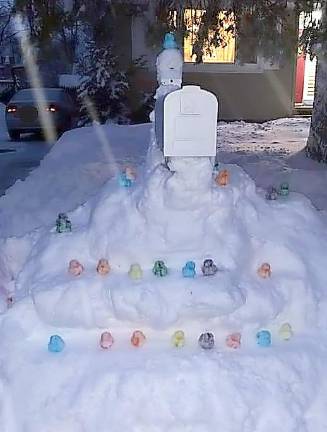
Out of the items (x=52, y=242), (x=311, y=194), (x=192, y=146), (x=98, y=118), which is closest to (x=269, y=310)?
(x=192, y=146)

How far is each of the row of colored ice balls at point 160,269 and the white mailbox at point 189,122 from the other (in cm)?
69

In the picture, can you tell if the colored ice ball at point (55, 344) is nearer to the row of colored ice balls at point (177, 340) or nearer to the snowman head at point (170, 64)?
the row of colored ice balls at point (177, 340)

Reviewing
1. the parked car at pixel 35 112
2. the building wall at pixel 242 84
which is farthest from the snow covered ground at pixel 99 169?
the parked car at pixel 35 112

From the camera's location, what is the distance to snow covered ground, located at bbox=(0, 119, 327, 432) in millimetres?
2805

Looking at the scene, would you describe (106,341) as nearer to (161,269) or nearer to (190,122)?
(161,269)

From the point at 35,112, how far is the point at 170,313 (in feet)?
35.2

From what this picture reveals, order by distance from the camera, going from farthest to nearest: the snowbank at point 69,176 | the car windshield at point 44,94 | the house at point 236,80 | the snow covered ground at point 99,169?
the car windshield at point 44,94, the house at point 236,80, the snow covered ground at point 99,169, the snowbank at point 69,176

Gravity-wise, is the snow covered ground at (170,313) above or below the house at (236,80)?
below

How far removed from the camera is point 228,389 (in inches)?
111

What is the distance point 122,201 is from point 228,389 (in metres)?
1.43

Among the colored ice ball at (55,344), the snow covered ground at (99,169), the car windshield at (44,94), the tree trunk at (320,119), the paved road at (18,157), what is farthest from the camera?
the car windshield at (44,94)

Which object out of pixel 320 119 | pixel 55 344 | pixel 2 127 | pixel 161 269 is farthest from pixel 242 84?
pixel 55 344

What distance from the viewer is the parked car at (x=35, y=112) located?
12883 millimetres

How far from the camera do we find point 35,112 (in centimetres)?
1293
